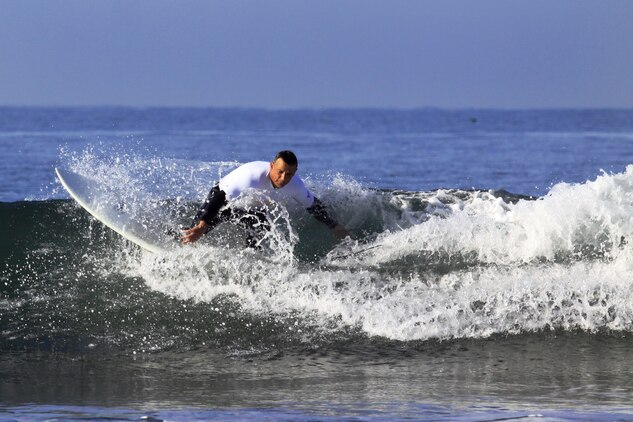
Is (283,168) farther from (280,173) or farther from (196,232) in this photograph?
(196,232)

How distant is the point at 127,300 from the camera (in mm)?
8336

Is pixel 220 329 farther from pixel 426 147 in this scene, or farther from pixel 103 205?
pixel 426 147

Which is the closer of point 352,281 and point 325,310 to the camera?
point 325,310

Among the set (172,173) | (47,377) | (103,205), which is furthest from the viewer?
(172,173)

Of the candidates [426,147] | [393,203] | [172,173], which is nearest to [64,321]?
[172,173]

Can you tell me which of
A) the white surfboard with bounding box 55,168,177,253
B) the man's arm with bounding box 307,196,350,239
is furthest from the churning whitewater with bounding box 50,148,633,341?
the man's arm with bounding box 307,196,350,239

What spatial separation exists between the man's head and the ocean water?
0.29 metres

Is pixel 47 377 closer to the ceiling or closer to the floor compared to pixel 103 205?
closer to the floor

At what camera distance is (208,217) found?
8.43 m

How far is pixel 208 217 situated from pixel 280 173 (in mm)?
720

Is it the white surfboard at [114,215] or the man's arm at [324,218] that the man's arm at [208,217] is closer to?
the white surfboard at [114,215]

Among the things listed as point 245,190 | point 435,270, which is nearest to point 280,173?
point 245,190

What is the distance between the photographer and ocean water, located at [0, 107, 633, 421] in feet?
19.5

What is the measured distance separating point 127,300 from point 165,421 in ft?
10.4
